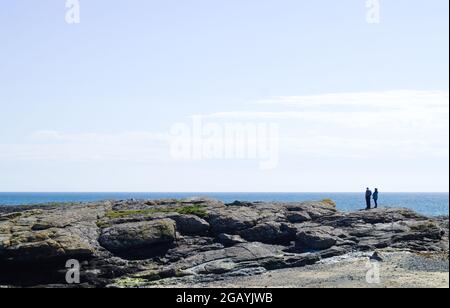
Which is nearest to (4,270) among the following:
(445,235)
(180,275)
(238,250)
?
(180,275)

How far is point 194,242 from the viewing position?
55.7m

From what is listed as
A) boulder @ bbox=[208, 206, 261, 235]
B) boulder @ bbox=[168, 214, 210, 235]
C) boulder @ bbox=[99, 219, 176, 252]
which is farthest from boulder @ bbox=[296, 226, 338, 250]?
boulder @ bbox=[99, 219, 176, 252]

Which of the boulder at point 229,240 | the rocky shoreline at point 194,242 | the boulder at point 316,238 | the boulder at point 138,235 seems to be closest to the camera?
the rocky shoreline at point 194,242

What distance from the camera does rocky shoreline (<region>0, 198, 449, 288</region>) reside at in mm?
49094

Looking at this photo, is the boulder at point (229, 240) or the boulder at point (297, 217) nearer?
the boulder at point (229, 240)

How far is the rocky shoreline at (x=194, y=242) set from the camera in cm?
4909

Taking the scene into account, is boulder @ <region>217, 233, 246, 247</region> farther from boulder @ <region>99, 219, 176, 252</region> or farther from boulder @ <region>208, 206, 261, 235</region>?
boulder @ <region>99, 219, 176, 252</region>

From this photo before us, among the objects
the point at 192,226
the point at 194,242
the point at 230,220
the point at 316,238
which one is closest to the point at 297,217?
the point at 316,238

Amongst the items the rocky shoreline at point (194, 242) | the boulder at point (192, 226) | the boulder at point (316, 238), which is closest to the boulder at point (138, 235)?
the rocky shoreline at point (194, 242)

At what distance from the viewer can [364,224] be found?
2361 inches

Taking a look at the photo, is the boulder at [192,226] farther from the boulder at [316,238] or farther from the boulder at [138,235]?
the boulder at [316,238]

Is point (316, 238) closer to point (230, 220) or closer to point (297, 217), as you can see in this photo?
point (297, 217)
